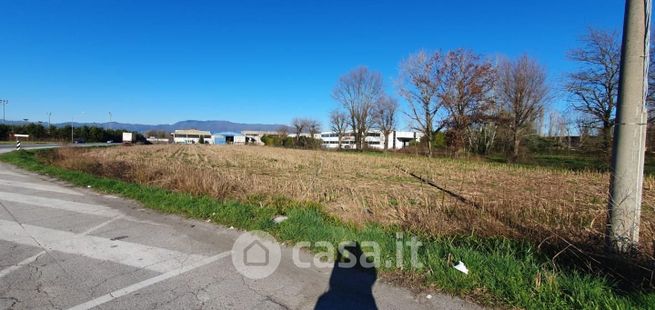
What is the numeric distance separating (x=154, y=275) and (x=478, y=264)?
403 cm

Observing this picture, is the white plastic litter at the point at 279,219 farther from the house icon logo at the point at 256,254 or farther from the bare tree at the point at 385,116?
the bare tree at the point at 385,116

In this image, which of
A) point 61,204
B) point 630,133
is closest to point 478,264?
point 630,133

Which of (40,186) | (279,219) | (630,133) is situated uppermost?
(630,133)

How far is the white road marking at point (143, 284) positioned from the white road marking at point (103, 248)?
127mm

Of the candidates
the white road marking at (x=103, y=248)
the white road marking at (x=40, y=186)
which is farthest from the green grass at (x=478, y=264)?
the white road marking at (x=40, y=186)

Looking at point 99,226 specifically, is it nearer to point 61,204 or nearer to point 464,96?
point 61,204

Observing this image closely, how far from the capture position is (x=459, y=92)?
4056 centimetres

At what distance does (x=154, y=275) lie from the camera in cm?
421

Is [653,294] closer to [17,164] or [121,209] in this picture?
[121,209]

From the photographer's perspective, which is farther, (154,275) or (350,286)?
(154,275)

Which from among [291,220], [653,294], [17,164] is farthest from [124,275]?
[17,164]

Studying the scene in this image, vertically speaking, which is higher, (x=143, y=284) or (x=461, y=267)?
(x=461, y=267)

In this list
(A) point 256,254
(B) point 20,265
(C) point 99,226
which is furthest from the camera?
(C) point 99,226

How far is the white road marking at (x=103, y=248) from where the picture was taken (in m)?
4.65
